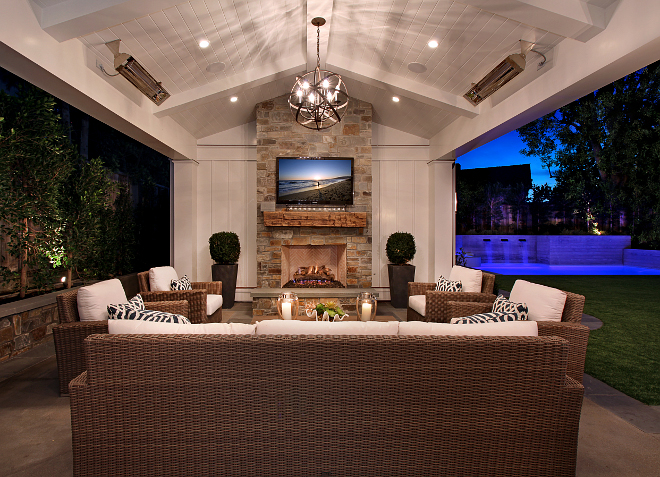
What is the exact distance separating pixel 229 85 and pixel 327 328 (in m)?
4.01

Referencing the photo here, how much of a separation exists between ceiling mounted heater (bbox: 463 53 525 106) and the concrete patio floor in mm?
2650

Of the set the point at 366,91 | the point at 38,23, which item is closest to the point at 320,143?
the point at 366,91

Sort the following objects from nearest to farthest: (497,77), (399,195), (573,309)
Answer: (573,309)
(497,77)
(399,195)

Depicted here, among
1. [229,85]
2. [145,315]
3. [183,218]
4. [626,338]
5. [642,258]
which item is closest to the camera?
[145,315]

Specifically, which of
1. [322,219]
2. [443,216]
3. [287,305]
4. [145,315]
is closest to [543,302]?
[287,305]

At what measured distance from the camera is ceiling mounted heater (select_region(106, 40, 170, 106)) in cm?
314

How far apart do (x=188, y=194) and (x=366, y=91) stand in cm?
332

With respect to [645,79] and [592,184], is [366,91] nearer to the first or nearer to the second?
[645,79]

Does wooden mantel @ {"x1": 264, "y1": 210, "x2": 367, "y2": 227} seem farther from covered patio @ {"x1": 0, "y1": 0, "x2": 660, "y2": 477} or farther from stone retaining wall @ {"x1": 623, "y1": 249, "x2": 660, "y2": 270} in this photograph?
stone retaining wall @ {"x1": 623, "y1": 249, "x2": 660, "y2": 270}

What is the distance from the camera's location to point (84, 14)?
8.27 feet

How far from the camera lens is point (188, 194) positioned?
20.3 ft

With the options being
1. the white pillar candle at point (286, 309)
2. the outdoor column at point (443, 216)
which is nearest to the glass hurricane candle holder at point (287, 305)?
the white pillar candle at point (286, 309)

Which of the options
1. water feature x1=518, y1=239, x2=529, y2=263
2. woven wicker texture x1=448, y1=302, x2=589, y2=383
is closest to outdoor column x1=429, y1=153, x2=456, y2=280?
woven wicker texture x1=448, y1=302, x2=589, y2=383

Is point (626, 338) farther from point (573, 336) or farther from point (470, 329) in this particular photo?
point (470, 329)
